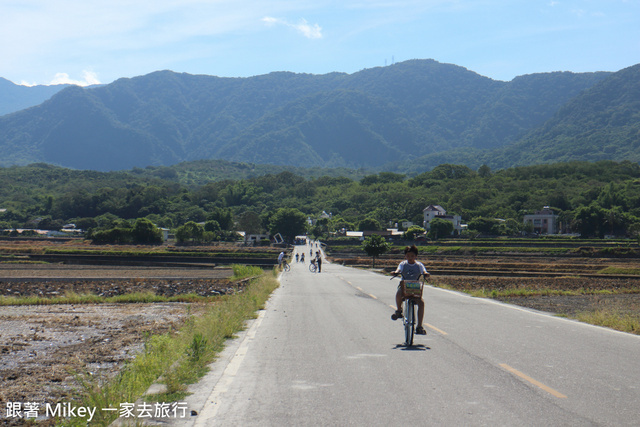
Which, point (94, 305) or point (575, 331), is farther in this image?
point (94, 305)

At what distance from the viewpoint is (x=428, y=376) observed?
8.20m

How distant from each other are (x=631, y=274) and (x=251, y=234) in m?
101

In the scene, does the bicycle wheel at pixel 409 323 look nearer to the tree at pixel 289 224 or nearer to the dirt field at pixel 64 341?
the dirt field at pixel 64 341

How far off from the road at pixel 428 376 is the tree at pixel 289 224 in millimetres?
124886

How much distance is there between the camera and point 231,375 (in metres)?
8.38

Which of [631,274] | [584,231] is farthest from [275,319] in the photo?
[584,231]

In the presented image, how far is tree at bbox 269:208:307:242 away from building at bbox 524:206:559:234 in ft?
180

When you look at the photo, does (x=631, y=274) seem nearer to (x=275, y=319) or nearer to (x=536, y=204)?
(x=275, y=319)

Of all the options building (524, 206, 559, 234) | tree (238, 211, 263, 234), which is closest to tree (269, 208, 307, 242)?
tree (238, 211, 263, 234)

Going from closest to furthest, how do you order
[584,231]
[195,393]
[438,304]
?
[195,393], [438,304], [584,231]

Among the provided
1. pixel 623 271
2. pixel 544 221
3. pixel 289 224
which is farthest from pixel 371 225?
pixel 623 271

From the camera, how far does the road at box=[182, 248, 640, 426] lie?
634 cm

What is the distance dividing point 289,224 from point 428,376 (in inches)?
5201

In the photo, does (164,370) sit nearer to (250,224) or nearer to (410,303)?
(410,303)
